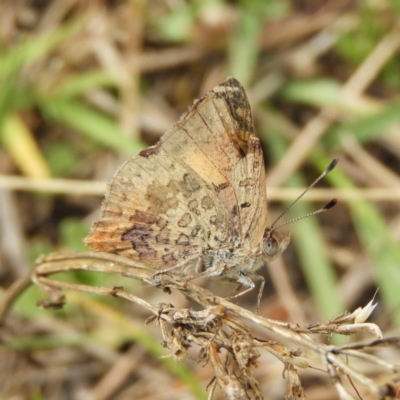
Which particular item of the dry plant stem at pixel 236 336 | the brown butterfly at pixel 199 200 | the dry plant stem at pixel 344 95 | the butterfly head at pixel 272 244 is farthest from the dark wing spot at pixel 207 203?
the dry plant stem at pixel 344 95

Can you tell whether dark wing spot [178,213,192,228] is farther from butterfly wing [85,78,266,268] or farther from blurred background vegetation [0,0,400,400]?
Answer: blurred background vegetation [0,0,400,400]

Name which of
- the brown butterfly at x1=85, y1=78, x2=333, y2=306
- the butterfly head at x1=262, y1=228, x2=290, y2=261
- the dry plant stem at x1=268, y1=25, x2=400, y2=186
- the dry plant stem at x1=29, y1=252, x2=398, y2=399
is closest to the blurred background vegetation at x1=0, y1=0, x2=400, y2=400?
the dry plant stem at x1=268, y1=25, x2=400, y2=186

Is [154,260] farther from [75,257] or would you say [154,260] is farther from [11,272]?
[11,272]

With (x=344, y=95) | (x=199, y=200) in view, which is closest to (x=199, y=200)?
(x=199, y=200)

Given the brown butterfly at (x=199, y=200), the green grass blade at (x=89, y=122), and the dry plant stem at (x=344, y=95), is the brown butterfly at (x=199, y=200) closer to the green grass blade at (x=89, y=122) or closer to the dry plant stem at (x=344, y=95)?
the green grass blade at (x=89, y=122)

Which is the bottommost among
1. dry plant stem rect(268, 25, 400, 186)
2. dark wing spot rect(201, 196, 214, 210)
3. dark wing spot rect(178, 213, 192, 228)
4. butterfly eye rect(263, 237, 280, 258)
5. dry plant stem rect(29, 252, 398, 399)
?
dry plant stem rect(29, 252, 398, 399)

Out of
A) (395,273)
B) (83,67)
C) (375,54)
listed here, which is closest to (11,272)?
(83,67)
